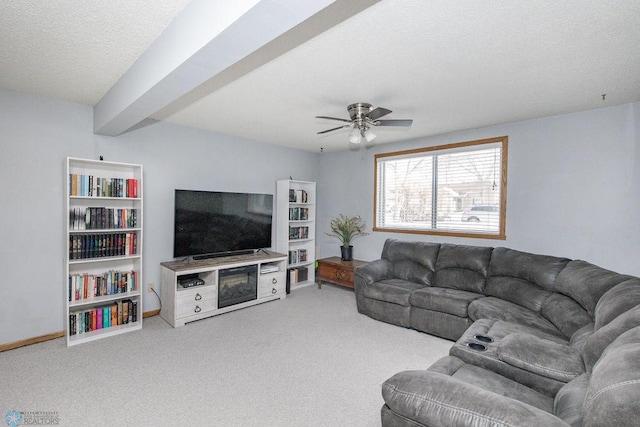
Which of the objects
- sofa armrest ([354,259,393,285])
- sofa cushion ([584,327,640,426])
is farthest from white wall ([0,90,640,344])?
sofa cushion ([584,327,640,426])

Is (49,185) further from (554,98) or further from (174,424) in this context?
(554,98)

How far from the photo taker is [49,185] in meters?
3.06

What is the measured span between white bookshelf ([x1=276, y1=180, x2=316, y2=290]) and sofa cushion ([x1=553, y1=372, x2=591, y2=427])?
3.81m

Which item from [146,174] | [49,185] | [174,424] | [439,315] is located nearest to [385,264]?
[439,315]

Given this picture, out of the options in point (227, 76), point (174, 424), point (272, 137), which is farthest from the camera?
point (272, 137)

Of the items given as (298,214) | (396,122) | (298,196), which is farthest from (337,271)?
(396,122)

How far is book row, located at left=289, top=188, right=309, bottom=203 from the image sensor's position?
199 inches

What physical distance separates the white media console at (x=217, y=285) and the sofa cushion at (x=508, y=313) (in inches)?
104

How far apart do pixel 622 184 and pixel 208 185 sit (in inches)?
188

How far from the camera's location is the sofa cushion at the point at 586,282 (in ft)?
7.10

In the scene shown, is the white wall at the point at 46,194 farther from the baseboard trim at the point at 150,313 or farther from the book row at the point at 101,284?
the book row at the point at 101,284

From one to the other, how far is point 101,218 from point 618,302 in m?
4.31

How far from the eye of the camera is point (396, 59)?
2.13m

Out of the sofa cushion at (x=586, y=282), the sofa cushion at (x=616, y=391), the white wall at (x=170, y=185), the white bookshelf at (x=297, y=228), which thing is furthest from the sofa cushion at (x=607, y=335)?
the white bookshelf at (x=297, y=228)
